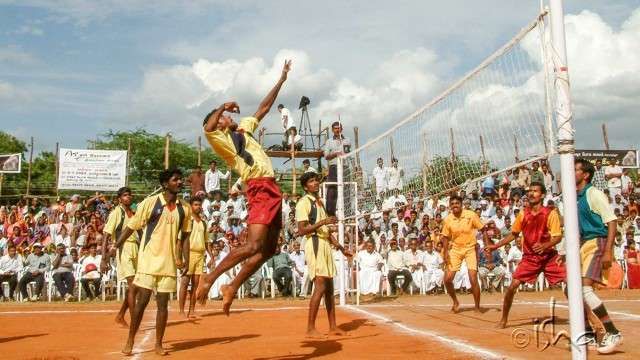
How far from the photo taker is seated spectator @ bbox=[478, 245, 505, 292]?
18531 millimetres

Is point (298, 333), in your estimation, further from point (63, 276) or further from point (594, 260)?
point (63, 276)

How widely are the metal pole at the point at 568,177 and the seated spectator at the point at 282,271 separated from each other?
13235 mm

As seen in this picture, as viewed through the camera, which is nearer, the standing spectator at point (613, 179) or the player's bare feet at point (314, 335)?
the player's bare feet at point (314, 335)

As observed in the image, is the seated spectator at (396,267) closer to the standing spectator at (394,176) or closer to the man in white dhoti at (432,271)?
the man in white dhoti at (432,271)

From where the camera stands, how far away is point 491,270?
18.5m

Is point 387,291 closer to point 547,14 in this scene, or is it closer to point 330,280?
point 330,280

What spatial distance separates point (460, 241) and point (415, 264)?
6.79 meters

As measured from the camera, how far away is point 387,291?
61.3 feet

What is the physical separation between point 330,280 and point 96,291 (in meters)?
11.3

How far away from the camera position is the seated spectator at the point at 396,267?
60.6 feet

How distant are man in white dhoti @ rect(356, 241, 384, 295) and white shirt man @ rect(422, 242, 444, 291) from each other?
1.23m

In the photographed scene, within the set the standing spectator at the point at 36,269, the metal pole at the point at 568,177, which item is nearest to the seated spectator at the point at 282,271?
the standing spectator at the point at 36,269

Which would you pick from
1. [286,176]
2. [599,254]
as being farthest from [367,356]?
[286,176]

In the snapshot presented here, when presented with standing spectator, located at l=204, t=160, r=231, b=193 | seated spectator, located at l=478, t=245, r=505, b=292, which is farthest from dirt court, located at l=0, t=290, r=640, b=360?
standing spectator, located at l=204, t=160, r=231, b=193
